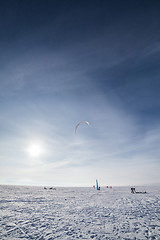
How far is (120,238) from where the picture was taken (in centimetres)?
656

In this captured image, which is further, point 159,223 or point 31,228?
point 159,223

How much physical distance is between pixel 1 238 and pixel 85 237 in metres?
3.83

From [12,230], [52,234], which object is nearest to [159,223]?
[52,234]

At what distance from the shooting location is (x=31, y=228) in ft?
25.9

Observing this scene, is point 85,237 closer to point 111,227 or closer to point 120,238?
point 120,238

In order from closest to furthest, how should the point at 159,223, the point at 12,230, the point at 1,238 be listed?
the point at 1,238, the point at 12,230, the point at 159,223

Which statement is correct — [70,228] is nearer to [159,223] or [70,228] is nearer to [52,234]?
[52,234]

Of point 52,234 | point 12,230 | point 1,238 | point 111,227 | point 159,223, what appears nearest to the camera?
point 1,238

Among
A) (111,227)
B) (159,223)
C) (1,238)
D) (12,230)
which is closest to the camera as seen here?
(1,238)

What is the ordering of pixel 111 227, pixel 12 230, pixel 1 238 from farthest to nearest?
pixel 111 227, pixel 12 230, pixel 1 238

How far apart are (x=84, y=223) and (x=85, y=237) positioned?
2.42 meters

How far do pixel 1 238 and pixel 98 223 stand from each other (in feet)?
17.7

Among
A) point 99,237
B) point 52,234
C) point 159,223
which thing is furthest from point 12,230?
point 159,223

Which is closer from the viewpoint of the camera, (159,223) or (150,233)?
(150,233)
